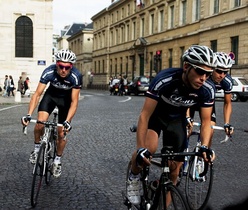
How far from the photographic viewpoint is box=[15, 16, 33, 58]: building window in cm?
4078

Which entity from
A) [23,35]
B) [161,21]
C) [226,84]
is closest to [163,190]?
[226,84]

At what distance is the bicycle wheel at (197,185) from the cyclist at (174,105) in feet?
2.77

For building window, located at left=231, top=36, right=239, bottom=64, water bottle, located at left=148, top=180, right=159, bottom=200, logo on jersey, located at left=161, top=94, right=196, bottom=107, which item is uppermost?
building window, located at left=231, top=36, right=239, bottom=64

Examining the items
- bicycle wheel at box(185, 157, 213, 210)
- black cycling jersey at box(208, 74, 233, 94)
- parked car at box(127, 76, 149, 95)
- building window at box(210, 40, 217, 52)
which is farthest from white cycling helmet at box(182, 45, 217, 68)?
building window at box(210, 40, 217, 52)

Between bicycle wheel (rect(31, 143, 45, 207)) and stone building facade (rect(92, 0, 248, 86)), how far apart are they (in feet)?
104

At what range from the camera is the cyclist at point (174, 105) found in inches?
139

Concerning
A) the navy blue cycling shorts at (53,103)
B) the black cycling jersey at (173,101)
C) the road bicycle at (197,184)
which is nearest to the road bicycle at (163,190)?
the black cycling jersey at (173,101)

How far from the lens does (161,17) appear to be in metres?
55.8

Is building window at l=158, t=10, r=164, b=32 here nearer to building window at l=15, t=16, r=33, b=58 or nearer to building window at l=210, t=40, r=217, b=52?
building window at l=210, t=40, r=217, b=52

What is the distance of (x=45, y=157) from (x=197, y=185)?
6.59ft

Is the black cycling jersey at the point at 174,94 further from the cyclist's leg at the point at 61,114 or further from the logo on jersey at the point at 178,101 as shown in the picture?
the cyclist's leg at the point at 61,114

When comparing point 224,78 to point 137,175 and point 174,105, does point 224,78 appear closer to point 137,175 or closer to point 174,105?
point 174,105

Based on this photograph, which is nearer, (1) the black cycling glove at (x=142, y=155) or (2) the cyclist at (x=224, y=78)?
(1) the black cycling glove at (x=142, y=155)

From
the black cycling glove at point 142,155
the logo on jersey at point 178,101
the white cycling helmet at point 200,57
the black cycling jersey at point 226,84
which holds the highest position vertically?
the white cycling helmet at point 200,57
